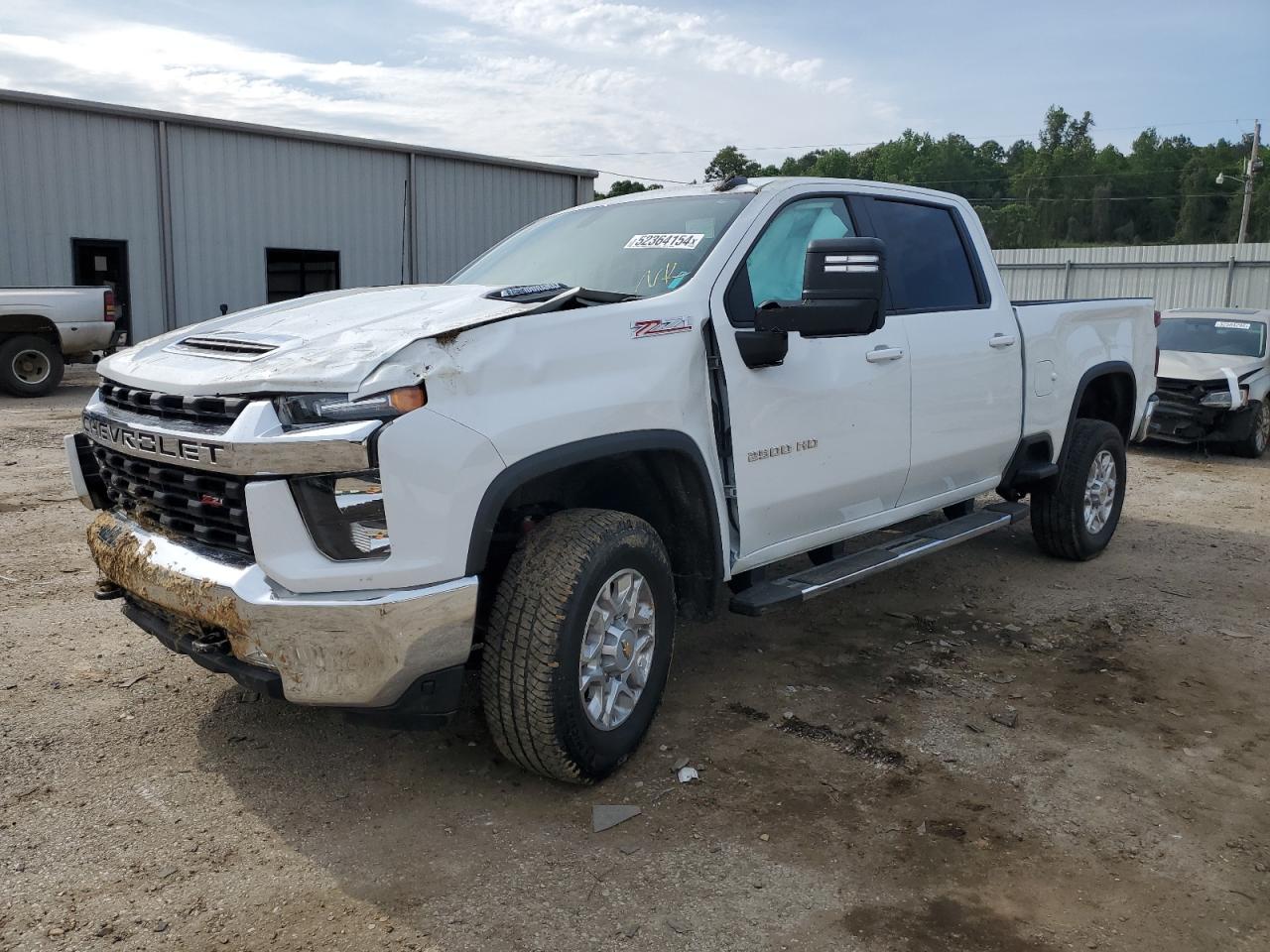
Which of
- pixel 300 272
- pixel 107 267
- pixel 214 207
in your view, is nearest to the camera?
pixel 107 267

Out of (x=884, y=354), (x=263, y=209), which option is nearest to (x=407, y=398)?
(x=884, y=354)

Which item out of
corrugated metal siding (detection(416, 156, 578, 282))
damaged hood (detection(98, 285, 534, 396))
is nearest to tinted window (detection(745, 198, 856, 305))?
damaged hood (detection(98, 285, 534, 396))

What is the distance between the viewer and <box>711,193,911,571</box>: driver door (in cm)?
385

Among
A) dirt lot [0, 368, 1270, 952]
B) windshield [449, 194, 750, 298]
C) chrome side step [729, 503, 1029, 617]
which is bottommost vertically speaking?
dirt lot [0, 368, 1270, 952]

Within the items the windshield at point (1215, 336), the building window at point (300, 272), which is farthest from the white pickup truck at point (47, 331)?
the windshield at point (1215, 336)

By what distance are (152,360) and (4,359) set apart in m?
11.9

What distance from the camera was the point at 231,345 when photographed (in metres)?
3.29

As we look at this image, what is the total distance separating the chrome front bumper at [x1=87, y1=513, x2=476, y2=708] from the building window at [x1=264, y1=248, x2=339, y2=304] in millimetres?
18380

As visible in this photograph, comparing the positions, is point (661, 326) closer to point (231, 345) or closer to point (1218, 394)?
point (231, 345)

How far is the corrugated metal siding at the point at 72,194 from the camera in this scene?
16.9m

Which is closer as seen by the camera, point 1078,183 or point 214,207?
point 214,207

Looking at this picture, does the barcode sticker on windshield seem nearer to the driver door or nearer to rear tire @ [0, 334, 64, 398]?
the driver door

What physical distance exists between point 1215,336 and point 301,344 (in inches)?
445

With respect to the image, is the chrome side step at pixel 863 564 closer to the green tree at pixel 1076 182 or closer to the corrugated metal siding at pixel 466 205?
the corrugated metal siding at pixel 466 205
